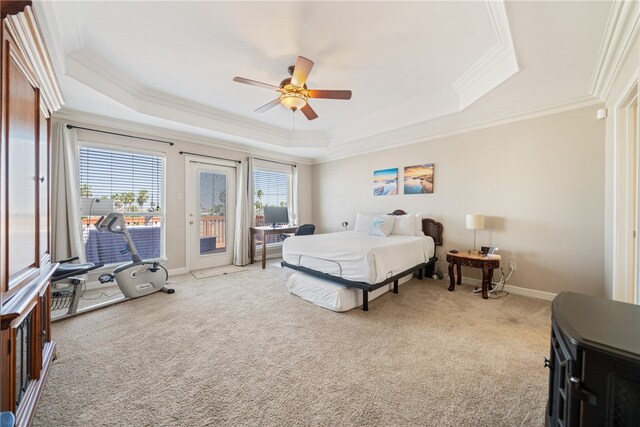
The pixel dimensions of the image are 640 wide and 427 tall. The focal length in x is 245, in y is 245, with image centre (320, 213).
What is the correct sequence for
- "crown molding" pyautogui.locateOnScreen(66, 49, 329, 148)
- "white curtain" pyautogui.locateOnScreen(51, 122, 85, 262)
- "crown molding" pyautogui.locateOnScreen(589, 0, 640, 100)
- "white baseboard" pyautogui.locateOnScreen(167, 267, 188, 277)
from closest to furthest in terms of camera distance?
"crown molding" pyautogui.locateOnScreen(589, 0, 640, 100) < "crown molding" pyautogui.locateOnScreen(66, 49, 329, 148) < "white curtain" pyautogui.locateOnScreen(51, 122, 85, 262) < "white baseboard" pyautogui.locateOnScreen(167, 267, 188, 277)

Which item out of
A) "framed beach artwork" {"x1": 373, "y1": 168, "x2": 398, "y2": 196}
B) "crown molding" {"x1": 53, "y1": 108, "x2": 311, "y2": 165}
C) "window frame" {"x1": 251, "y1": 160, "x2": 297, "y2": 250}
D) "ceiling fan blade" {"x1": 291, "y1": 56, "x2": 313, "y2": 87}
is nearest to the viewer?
"ceiling fan blade" {"x1": 291, "y1": 56, "x2": 313, "y2": 87}

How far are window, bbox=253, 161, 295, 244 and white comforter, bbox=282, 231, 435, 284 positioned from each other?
7.44ft

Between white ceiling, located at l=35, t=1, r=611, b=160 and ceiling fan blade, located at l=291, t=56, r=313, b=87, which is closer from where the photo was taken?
white ceiling, located at l=35, t=1, r=611, b=160

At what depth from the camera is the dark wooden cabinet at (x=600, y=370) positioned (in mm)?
707

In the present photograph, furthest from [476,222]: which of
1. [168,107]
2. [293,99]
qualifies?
[168,107]

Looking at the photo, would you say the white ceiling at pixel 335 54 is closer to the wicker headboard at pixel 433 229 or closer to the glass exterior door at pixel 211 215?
the glass exterior door at pixel 211 215

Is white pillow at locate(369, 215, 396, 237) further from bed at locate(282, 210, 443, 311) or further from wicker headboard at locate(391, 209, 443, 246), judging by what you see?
wicker headboard at locate(391, 209, 443, 246)

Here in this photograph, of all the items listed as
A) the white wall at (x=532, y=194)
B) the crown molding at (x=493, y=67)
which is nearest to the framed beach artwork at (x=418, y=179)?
the white wall at (x=532, y=194)

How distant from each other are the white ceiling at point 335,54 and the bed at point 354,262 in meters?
2.05

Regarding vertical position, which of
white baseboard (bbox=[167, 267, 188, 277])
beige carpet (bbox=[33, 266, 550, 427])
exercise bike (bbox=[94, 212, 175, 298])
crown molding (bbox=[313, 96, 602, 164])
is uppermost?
crown molding (bbox=[313, 96, 602, 164])

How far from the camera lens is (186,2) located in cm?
195

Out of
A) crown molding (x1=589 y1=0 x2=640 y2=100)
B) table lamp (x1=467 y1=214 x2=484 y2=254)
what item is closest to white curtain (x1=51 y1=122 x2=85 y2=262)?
table lamp (x1=467 y1=214 x2=484 y2=254)

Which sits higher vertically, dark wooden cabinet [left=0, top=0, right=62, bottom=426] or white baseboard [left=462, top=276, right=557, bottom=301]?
dark wooden cabinet [left=0, top=0, right=62, bottom=426]

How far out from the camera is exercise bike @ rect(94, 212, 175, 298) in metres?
3.12
